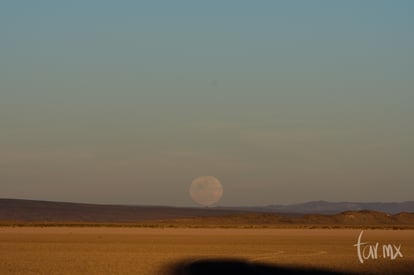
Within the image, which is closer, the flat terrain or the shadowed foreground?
the shadowed foreground

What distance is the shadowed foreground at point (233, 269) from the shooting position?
41438 mm

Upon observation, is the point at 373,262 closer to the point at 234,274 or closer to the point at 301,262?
the point at 301,262

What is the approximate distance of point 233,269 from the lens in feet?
143

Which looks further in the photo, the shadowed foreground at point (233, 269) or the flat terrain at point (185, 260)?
the flat terrain at point (185, 260)

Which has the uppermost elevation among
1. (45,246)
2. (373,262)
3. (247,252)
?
(45,246)

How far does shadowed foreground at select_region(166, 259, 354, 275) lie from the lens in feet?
136

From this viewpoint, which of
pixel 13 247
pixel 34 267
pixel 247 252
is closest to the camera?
pixel 34 267

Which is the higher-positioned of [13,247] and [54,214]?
[54,214]

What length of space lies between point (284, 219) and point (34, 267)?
13245 centimetres

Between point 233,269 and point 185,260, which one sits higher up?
point 185,260

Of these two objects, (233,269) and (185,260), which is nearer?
(233,269)

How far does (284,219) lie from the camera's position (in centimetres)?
17350

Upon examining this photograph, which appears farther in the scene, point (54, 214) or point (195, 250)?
point (54, 214)

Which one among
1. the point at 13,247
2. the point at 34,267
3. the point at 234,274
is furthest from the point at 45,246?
the point at 234,274
